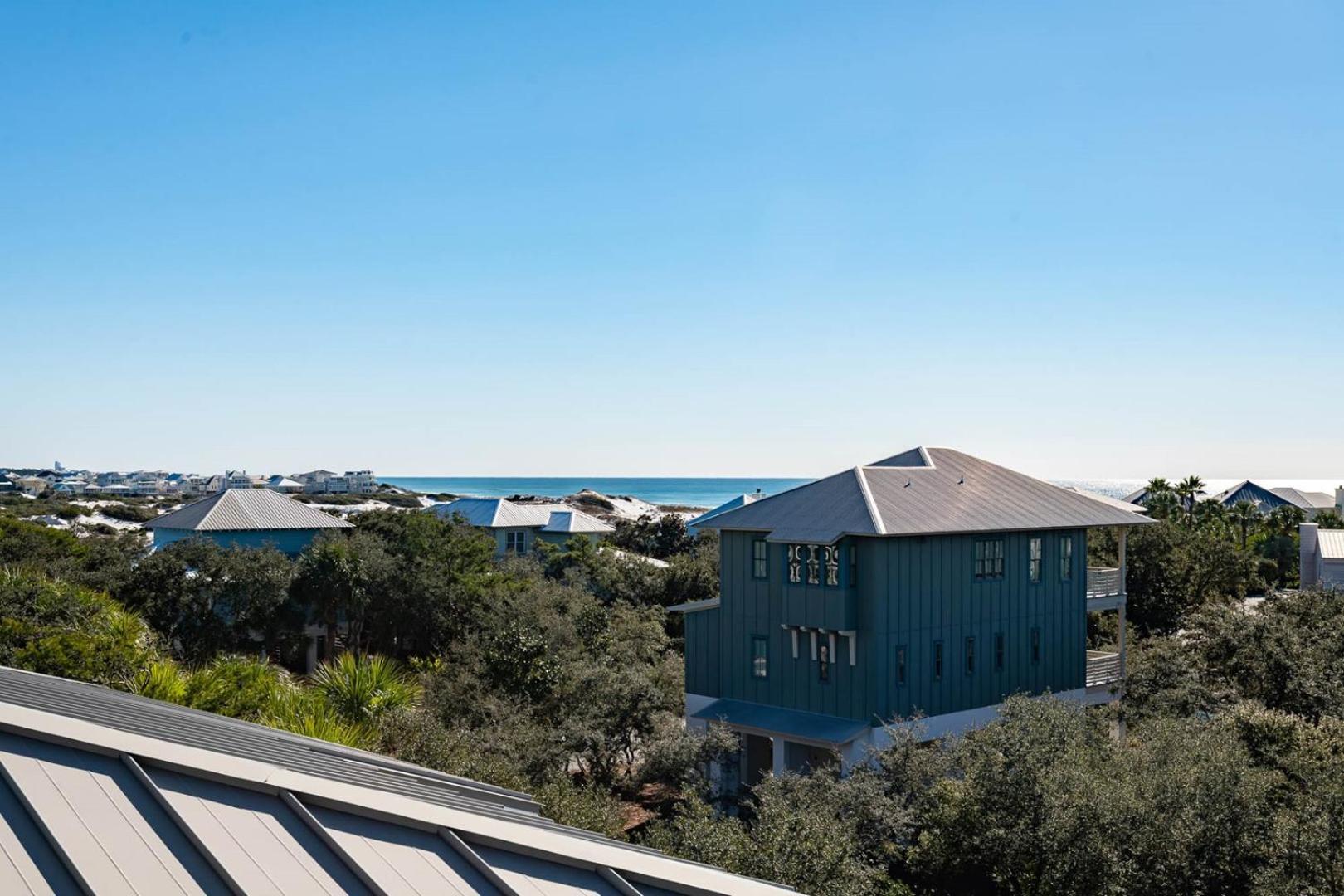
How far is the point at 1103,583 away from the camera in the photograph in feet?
95.8

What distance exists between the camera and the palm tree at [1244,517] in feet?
227

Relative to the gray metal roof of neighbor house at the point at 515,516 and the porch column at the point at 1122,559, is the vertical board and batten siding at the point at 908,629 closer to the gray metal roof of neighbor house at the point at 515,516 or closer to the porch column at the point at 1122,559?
the porch column at the point at 1122,559

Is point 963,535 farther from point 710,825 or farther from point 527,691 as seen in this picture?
point 710,825

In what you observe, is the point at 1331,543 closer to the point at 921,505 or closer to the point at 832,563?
the point at 921,505

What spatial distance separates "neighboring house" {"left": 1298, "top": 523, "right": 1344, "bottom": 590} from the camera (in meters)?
48.5

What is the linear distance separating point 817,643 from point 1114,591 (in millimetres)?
10332

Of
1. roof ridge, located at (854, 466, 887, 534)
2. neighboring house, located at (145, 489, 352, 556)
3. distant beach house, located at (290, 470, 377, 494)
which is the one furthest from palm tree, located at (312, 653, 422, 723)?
distant beach house, located at (290, 470, 377, 494)

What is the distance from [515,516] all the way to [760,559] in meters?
37.8

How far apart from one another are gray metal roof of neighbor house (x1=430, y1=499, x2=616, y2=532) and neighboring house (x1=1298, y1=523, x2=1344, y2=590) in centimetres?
3771

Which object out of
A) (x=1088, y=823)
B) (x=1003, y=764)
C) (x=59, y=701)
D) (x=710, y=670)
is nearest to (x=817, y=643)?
(x=710, y=670)

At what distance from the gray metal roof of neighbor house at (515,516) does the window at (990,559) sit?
3826 centimetres

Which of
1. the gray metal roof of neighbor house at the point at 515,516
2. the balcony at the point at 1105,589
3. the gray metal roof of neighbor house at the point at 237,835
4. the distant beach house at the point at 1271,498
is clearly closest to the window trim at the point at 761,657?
the balcony at the point at 1105,589

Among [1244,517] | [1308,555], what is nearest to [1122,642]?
[1308,555]

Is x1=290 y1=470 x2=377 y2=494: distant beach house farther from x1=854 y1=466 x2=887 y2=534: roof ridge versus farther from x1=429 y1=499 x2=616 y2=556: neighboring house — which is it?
x1=854 y1=466 x2=887 y2=534: roof ridge
